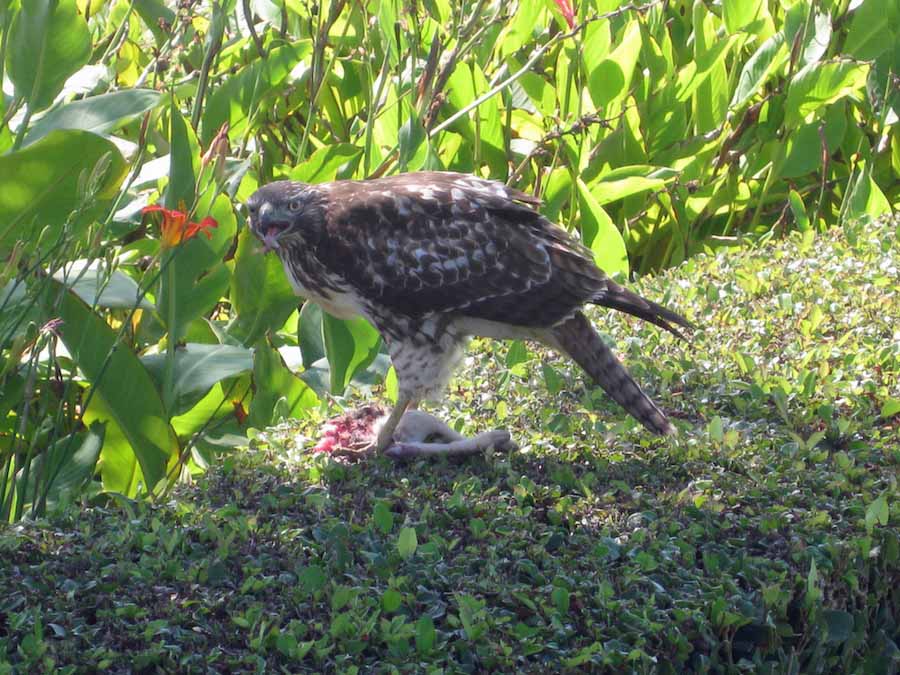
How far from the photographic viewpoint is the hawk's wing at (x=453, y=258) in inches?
139

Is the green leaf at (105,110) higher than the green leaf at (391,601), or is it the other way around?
the green leaf at (105,110)

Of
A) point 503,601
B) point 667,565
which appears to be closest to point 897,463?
point 667,565

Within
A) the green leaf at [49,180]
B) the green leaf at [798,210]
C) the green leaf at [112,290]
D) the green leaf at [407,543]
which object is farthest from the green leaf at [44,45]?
the green leaf at [798,210]

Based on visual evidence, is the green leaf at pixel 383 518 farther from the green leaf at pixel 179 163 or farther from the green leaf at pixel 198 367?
the green leaf at pixel 179 163

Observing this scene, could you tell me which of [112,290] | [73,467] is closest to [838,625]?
[73,467]

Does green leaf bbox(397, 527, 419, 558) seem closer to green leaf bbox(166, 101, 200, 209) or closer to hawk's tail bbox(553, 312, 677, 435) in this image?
hawk's tail bbox(553, 312, 677, 435)

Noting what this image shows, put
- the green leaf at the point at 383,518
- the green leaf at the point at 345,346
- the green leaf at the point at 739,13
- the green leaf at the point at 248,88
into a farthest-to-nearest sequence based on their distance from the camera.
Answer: the green leaf at the point at 739,13, the green leaf at the point at 248,88, the green leaf at the point at 345,346, the green leaf at the point at 383,518

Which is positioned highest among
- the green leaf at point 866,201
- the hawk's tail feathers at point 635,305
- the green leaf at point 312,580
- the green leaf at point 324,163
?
A: the green leaf at point 324,163

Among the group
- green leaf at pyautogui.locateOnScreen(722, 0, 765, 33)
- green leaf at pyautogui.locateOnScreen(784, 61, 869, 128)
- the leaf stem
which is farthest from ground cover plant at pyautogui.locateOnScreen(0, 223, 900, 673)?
green leaf at pyautogui.locateOnScreen(722, 0, 765, 33)

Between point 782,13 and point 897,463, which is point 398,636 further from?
point 782,13

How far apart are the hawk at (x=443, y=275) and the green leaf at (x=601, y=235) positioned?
1638 mm

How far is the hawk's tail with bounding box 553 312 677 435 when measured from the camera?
345 centimetres

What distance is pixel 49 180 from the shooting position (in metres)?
3.69

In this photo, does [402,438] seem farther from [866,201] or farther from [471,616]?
[866,201]
